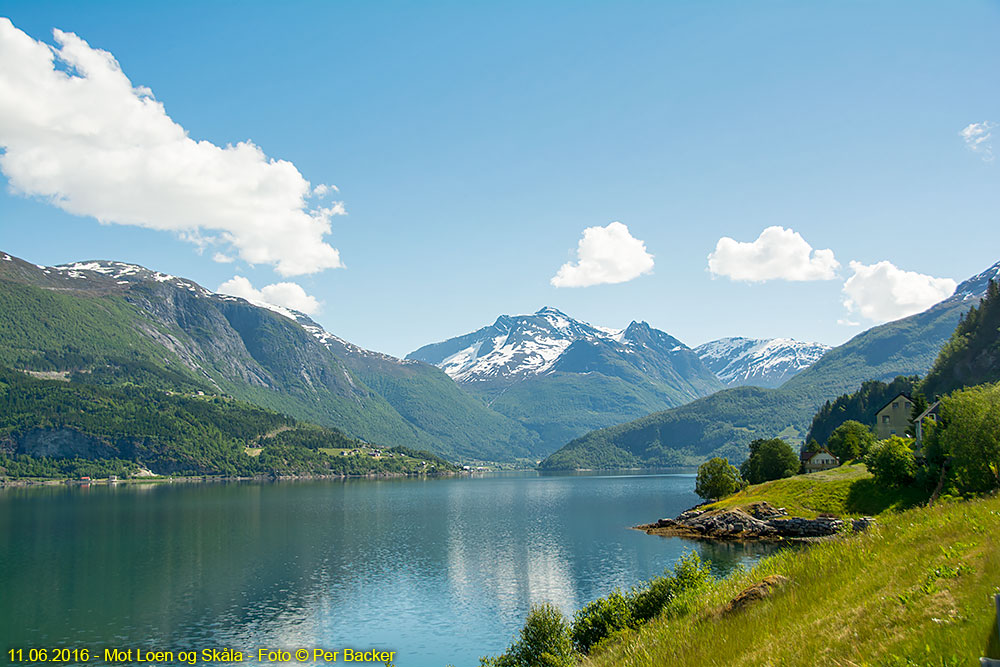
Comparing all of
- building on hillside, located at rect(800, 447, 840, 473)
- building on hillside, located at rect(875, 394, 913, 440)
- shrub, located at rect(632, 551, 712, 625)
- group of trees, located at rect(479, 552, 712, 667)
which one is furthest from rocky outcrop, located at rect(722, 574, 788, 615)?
building on hillside, located at rect(875, 394, 913, 440)

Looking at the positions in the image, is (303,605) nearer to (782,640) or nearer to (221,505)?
(782,640)

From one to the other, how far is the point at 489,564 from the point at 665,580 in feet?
196

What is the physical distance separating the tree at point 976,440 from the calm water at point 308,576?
2645 centimetres

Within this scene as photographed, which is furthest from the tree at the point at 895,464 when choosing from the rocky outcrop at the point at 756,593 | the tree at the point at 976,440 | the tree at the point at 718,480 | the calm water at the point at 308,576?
the rocky outcrop at the point at 756,593

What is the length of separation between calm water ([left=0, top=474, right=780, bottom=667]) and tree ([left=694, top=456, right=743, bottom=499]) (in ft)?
48.3

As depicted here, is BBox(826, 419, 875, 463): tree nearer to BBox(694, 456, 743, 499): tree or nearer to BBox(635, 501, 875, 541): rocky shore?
BBox(694, 456, 743, 499): tree

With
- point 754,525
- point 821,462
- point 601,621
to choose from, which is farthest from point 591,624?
point 821,462

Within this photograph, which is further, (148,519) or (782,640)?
(148,519)

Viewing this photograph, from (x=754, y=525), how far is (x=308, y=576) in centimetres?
6778

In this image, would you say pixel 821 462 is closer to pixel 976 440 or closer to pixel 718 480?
pixel 718 480

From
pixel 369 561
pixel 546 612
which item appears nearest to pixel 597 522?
pixel 369 561

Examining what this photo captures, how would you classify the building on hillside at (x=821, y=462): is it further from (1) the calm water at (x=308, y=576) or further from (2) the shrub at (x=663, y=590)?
(2) the shrub at (x=663, y=590)

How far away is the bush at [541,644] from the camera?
33.1m

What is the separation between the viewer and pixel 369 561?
300ft
